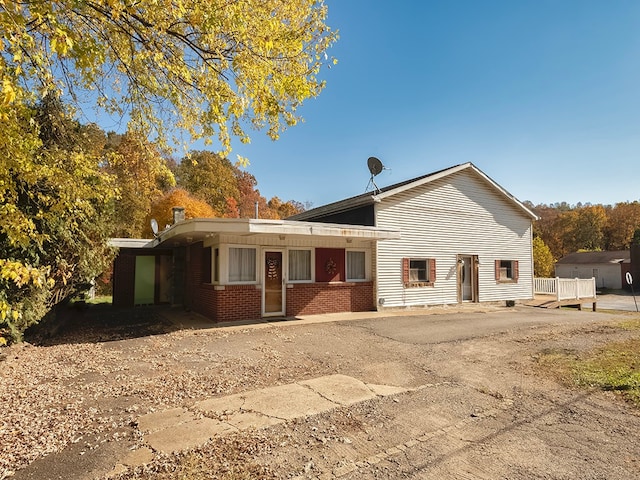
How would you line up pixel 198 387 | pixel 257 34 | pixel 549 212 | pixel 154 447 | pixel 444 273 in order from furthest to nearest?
pixel 549 212, pixel 444 273, pixel 257 34, pixel 198 387, pixel 154 447

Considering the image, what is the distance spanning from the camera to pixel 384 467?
3109 millimetres

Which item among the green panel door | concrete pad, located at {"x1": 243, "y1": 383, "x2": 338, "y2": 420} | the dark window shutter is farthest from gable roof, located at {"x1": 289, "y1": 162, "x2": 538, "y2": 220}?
concrete pad, located at {"x1": 243, "y1": 383, "x2": 338, "y2": 420}

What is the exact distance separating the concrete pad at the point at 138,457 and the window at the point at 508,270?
666 inches

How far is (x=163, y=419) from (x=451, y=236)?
13.8m

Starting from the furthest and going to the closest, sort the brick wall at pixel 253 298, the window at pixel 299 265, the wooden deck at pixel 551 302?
the wooden deck at pixel 551 302
the window at pixel 299 265
the brick wall at pixel 253 298

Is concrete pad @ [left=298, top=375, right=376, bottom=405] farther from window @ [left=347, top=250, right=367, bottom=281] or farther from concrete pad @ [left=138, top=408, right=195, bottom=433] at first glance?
window @ [left=347, top=250, right=367, bottom=281]

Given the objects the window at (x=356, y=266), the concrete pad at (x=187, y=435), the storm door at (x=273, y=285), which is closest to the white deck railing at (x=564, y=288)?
the window at (x=356, y=266)

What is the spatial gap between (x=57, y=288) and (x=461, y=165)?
14.7 meters

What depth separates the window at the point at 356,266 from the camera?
13.0 metres

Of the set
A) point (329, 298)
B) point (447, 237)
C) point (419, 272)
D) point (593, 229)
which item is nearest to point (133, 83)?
point (329, 298)

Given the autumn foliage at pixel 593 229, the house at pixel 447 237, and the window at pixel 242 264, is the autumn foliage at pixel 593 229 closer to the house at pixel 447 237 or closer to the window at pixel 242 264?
the house at pixel 447 237

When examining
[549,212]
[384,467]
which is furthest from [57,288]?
[549,212]

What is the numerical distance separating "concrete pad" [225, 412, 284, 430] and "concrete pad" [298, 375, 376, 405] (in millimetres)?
929

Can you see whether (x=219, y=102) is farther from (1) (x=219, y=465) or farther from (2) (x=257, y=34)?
(1) (x=219, y=465)
